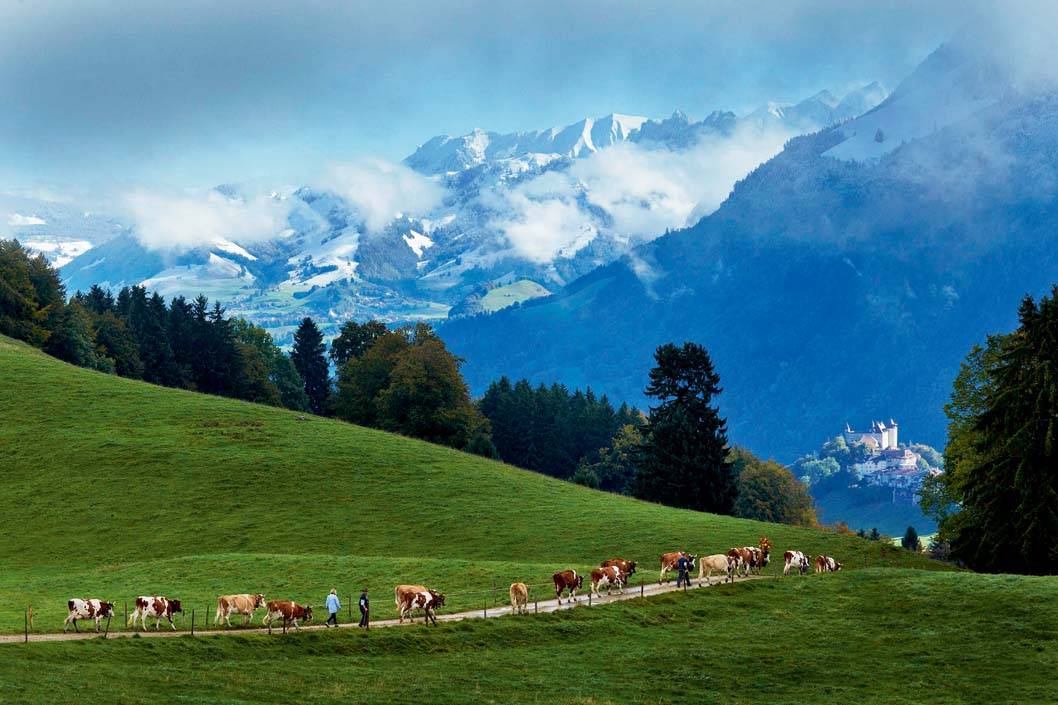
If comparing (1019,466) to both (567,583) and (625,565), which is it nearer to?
(625,565)

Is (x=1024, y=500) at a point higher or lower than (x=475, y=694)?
higher

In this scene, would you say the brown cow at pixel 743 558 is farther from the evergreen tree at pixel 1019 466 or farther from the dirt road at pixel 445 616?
the evergreen tree at pixel 1019 466

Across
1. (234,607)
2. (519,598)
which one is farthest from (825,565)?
(234,607)

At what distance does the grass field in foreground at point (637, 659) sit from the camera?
1738 inches

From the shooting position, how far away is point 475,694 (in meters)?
44.9

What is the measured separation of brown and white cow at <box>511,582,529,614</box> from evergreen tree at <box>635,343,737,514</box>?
230ft

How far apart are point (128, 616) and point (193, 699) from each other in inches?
648

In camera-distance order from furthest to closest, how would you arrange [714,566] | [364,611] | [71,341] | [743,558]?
[71,341]
[743,558]
[714,566]
[364,611]

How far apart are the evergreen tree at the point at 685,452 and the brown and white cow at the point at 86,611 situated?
264 ft

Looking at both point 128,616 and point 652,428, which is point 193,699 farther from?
point 652,428

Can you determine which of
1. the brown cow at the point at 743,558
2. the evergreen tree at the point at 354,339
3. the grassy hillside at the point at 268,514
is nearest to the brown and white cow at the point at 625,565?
the grassy hillside at the point at 268,514

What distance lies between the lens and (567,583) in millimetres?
61406

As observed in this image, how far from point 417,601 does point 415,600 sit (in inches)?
4.6

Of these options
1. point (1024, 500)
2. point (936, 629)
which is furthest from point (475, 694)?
point (1024, 500)
